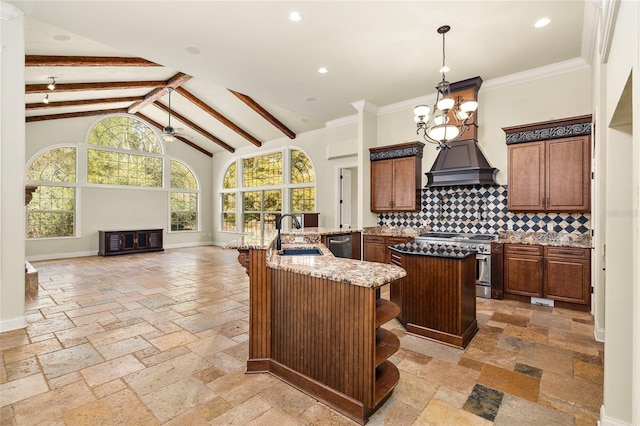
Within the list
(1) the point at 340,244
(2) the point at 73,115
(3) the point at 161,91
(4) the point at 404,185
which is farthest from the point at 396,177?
(2) the point at 73,115

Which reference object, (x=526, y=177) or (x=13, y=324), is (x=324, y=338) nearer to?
(x=13, y=324)

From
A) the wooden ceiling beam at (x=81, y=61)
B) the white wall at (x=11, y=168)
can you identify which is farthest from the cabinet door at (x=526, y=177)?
the wooden ceiling beam at (x=81, y=61)

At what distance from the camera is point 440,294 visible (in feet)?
9.55

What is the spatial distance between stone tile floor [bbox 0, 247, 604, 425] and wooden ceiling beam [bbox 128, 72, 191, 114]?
490 centimetres

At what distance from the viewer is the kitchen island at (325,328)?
1813mm

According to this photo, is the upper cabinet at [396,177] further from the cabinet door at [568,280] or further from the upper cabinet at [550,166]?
the cabinet door at [568,280]

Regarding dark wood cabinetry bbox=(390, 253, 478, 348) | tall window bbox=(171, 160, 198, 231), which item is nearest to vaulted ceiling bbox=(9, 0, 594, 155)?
dark wood cabinetry bbox=(390, 253, 478, 348)

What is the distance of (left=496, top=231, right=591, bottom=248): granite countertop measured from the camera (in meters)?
3.89

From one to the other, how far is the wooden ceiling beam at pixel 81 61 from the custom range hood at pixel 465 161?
18.6ft

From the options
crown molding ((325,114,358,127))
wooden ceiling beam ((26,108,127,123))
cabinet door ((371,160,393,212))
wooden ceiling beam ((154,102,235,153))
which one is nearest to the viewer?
cabinet door ((371,160,393,212))

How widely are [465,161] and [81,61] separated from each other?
21.6ft

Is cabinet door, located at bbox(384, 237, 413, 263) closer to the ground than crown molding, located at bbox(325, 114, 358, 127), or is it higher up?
closer to the ground

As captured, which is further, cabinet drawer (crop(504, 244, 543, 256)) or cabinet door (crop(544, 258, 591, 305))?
cabinet drawer (crop(504, 244, 543, 256))

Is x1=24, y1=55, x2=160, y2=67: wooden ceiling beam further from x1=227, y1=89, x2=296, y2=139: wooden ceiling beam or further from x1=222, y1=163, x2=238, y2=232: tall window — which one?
x1=222, y1=163, x2=238, y2=232: tall window
